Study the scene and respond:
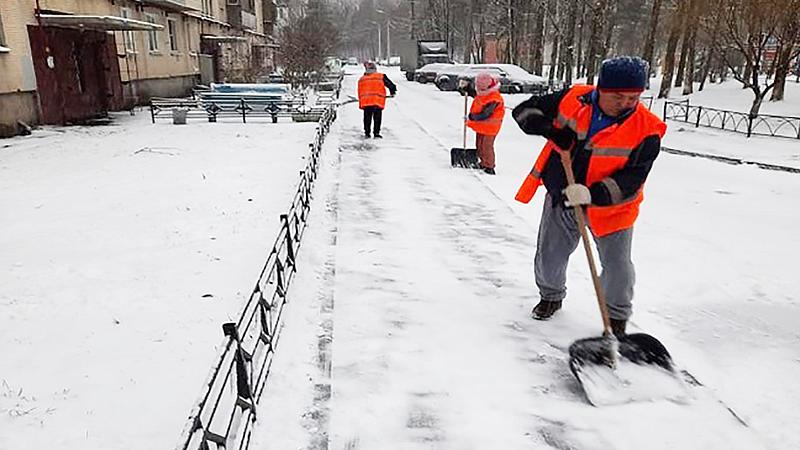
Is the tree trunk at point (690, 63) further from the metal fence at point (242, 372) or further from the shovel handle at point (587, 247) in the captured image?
the metal fence at point (242, 372)

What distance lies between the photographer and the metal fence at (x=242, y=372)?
8.05ft

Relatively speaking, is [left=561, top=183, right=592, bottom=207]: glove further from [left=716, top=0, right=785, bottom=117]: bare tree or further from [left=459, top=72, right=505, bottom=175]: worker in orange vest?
[left=716, top=0, right=785, bottom=117]: bare tree

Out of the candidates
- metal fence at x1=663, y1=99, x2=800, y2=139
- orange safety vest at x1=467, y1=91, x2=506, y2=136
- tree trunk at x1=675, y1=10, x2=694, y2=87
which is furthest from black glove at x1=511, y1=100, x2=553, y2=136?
tree trunk at x1=675, y1=10, x2=694, y2=87

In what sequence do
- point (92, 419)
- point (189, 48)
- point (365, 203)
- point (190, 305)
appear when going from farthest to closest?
point (189, 48) < point (365, 203) < point (190, 305) < point (92, 419)

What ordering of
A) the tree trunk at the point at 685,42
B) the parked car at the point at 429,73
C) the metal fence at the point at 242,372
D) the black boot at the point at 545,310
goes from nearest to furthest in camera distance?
1. the metal fence at the point at 242,372
2. the black boot at the point at 545,310
3. the tree trunk at the point at 685,42
4. the parked car at the point at 429,73

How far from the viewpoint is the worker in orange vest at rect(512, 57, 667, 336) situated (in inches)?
138

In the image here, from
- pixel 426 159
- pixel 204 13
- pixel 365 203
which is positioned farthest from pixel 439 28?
pixel 365 203

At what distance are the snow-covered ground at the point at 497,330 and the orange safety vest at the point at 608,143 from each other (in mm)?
919

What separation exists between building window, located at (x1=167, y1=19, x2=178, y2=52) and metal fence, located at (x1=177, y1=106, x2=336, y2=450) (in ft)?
76.7

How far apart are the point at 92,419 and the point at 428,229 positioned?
4.02 m

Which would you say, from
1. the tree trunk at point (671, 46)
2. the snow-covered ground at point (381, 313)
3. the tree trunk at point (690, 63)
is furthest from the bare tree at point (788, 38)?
the snow-covered ground at point (381, 313)

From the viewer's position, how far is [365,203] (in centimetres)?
773

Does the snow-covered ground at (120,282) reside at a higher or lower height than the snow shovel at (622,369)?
lower

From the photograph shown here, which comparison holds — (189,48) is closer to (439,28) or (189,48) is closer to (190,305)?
(190,305)
